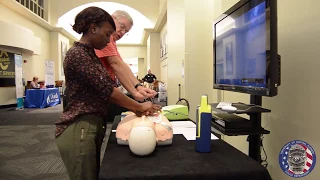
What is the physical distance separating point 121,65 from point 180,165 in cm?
76

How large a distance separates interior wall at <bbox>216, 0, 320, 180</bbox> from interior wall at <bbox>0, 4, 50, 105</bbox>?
762 cm

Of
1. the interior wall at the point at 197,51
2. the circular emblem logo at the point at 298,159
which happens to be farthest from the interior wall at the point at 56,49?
the circular emblem logo at the point at 298,159

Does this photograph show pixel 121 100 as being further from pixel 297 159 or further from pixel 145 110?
pixel 297 159

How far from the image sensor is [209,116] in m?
0.87

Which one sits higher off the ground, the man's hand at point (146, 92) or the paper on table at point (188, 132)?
the man's hand at point (146, 92)

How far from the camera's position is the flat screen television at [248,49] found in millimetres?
1030

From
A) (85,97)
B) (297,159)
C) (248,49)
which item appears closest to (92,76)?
(85,97)

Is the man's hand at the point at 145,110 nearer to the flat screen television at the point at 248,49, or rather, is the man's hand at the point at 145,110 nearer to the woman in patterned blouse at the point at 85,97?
the woman in patterned blouse at the point at 85,97

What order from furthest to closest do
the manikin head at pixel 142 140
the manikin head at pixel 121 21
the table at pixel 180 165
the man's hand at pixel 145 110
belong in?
the manikin head at pixel 121 21 → the man's hand at pixel 145 110 → the manikin head at pixel 142 140 → the table at pixel 180 165

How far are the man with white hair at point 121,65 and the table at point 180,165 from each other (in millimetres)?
441

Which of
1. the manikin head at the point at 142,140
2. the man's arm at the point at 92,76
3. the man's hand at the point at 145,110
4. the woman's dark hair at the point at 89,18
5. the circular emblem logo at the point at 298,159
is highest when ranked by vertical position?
the woman's dark hair at the point at 89,18

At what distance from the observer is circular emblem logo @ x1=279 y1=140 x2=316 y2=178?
1157 mm

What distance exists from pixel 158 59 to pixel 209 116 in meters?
8.99

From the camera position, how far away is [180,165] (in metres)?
0.75
